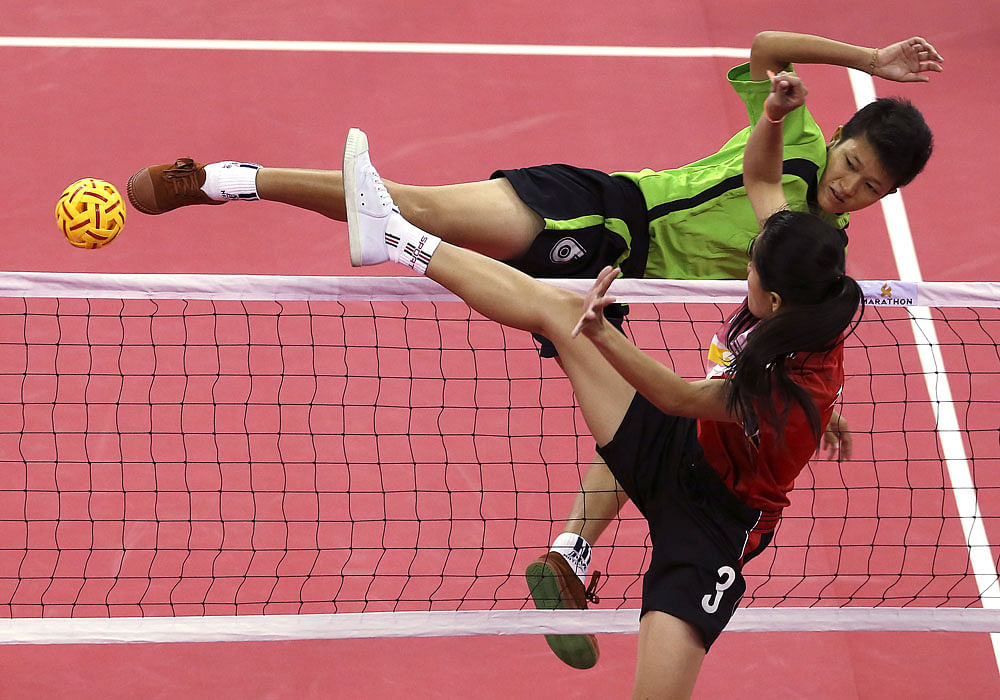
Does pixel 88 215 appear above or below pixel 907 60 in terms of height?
below

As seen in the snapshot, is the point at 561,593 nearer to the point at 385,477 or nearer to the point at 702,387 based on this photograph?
the point at 702,387

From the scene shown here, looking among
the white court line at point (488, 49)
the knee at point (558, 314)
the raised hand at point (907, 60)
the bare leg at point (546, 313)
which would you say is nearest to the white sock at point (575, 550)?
the bare leg at point (546, 313)

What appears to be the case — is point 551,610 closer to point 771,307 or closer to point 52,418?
point 771,307

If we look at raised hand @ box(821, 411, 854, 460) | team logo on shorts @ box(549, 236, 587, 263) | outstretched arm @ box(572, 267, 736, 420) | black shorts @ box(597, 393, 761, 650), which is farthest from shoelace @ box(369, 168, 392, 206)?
raised hand @ box(821, 411, 854, 460)

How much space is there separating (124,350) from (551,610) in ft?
8.73

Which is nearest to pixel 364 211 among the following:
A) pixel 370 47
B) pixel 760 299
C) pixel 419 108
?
pixel 760 299

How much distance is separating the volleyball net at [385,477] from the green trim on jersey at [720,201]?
0.18m

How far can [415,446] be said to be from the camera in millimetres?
5238

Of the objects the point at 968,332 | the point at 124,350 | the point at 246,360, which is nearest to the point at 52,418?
the point at 124,350

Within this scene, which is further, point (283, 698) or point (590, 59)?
point (590, 59)

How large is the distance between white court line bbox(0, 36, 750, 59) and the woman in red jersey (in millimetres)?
3739

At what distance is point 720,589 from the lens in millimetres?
3383

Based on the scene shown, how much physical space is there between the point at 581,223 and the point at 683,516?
1119mm

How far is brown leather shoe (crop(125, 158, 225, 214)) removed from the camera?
4039 millimetres
